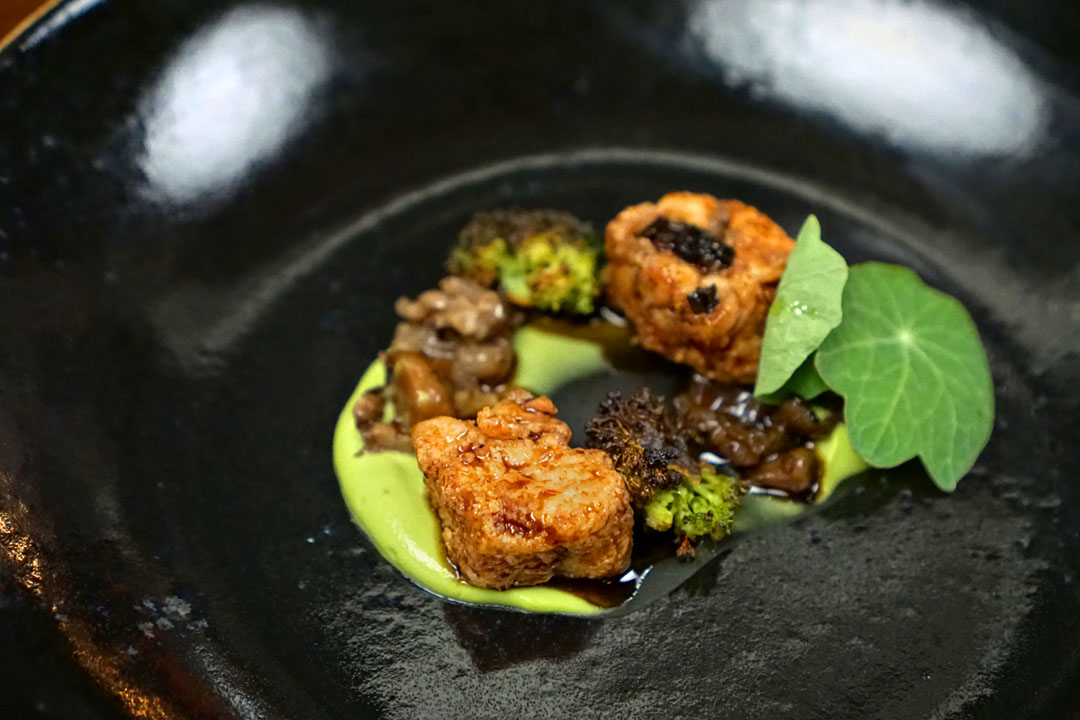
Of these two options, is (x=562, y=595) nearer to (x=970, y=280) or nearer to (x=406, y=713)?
(x=406, y=713)

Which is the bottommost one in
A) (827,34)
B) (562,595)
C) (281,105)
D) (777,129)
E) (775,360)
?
(562,595)

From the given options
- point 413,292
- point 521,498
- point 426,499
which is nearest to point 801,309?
point 521,498

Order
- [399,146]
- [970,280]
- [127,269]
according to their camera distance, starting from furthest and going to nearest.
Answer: [399,146], [970,280], [127,269]

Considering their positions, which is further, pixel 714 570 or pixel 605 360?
pixel 605 360

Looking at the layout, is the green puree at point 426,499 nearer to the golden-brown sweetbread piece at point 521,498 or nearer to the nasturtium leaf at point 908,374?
the golden-brown sweetbread piece at point 521,498

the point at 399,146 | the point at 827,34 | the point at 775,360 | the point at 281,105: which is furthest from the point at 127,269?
the point at 827,34

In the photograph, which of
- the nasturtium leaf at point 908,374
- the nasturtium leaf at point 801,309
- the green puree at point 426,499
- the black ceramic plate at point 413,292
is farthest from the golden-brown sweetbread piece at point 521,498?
the nasturtium leaf at point 908,374

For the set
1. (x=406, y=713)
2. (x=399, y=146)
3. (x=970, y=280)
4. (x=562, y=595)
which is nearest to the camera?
(x=406, y=713)
